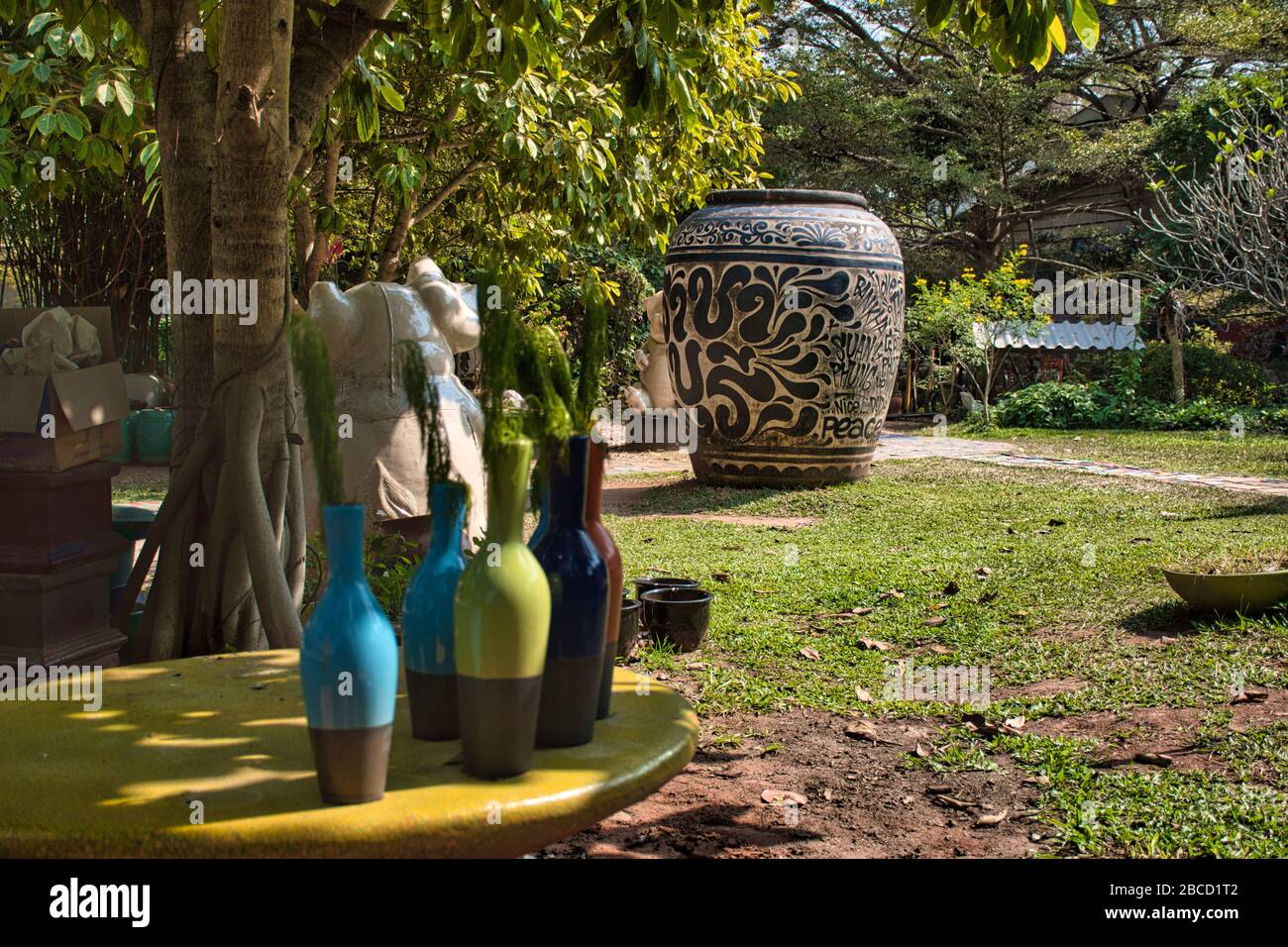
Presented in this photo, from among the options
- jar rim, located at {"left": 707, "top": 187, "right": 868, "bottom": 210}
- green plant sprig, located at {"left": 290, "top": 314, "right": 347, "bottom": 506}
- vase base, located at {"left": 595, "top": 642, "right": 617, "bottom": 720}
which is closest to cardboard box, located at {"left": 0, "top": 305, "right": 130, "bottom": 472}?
green plant sprig, located at {"left": 290, "top": 314, "right": 347, "bottom": 506}

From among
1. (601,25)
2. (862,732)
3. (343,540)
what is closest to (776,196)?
(601,25)

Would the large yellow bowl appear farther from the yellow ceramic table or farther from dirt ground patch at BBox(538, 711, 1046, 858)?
the yellow ceramic table

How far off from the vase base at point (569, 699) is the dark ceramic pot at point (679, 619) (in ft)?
9.48

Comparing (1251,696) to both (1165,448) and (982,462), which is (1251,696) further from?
(1165,448)

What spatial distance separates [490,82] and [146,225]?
6041 millimetres

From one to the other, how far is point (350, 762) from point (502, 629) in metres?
0.28

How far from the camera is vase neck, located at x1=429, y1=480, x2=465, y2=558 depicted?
1.78m

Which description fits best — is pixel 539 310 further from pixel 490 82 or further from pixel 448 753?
pixel 448 753

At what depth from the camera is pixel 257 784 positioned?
1.73m

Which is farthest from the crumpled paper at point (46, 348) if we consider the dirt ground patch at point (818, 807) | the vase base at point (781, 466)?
the vase base at point (781, 466)

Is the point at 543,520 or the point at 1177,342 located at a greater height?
the point at 1177,342

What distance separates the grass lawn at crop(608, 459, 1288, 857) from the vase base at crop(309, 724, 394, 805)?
1.97m

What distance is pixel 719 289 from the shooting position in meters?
9.16
